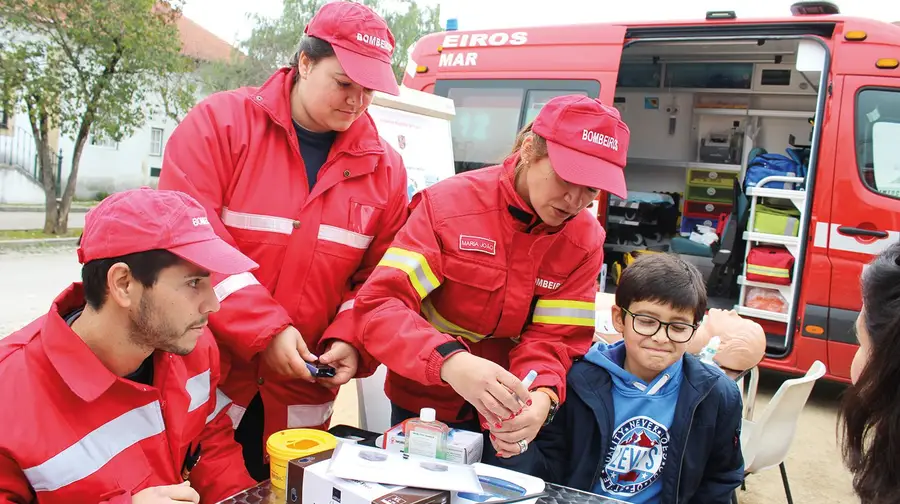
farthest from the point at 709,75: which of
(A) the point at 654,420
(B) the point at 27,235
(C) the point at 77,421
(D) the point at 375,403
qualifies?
(B) the point at 27,235

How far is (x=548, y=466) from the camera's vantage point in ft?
7.02

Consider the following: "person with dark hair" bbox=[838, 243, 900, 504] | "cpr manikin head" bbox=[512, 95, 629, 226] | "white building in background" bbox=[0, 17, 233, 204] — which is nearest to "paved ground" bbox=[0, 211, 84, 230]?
"white building in background" bbox=[0, 17, 233, 204]

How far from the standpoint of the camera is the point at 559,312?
2.01 metres

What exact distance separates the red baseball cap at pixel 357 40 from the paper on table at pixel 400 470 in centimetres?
101

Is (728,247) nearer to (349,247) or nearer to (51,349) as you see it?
(349,247)

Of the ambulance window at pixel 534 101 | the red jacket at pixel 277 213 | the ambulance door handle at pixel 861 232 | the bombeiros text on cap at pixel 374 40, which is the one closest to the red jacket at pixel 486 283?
the red jacket at pixel 277 213

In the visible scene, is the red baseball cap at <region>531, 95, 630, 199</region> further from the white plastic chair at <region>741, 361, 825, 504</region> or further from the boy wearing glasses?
the white plastic chair at <region>741, 361, 825, 504</region>

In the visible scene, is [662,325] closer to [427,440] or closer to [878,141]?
[427,440]

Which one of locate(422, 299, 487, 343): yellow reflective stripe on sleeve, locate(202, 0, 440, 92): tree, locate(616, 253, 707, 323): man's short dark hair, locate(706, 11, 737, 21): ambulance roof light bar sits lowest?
locate(422, 299, 487, 343): yellow reflective stripe on sleeve

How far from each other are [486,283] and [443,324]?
0.65 ft

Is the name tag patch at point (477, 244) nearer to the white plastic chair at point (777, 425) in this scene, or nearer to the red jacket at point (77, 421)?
the red jacket at point (77, 421)

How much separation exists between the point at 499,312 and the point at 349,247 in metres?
0.53

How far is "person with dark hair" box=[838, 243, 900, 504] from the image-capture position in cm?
151

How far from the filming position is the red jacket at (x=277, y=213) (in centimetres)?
199
